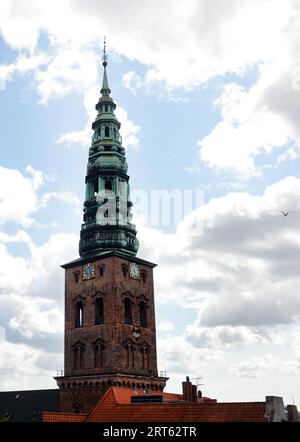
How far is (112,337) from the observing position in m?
59.6

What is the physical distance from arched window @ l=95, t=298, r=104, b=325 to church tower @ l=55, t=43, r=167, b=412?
0.03 feet

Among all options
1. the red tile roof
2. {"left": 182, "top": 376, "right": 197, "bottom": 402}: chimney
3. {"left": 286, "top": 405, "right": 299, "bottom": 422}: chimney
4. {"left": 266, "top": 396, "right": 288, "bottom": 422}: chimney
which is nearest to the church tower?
{"left": 182, "top": 376, "right": 197, "bottom": 402}: chimney

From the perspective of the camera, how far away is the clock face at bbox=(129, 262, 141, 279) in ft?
213

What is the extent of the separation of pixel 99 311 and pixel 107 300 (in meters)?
1.97

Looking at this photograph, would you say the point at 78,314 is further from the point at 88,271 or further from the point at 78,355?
the point at 88,271

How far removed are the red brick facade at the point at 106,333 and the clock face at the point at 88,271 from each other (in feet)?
1.07

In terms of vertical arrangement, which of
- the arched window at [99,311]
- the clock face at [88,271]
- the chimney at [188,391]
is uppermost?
the clock face at [88,271]

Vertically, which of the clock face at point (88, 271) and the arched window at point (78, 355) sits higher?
the clock face at point (88, 271)

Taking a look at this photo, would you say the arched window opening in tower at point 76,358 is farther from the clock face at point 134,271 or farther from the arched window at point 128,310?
the clock face at point 134,271

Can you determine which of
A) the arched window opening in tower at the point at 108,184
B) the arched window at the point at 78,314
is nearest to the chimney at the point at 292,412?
the arched window at the point at 78,314

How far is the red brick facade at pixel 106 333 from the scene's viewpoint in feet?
194

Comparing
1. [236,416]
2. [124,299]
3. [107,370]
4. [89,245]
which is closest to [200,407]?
[236,416]

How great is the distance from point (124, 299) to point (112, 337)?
4760 millimetres
